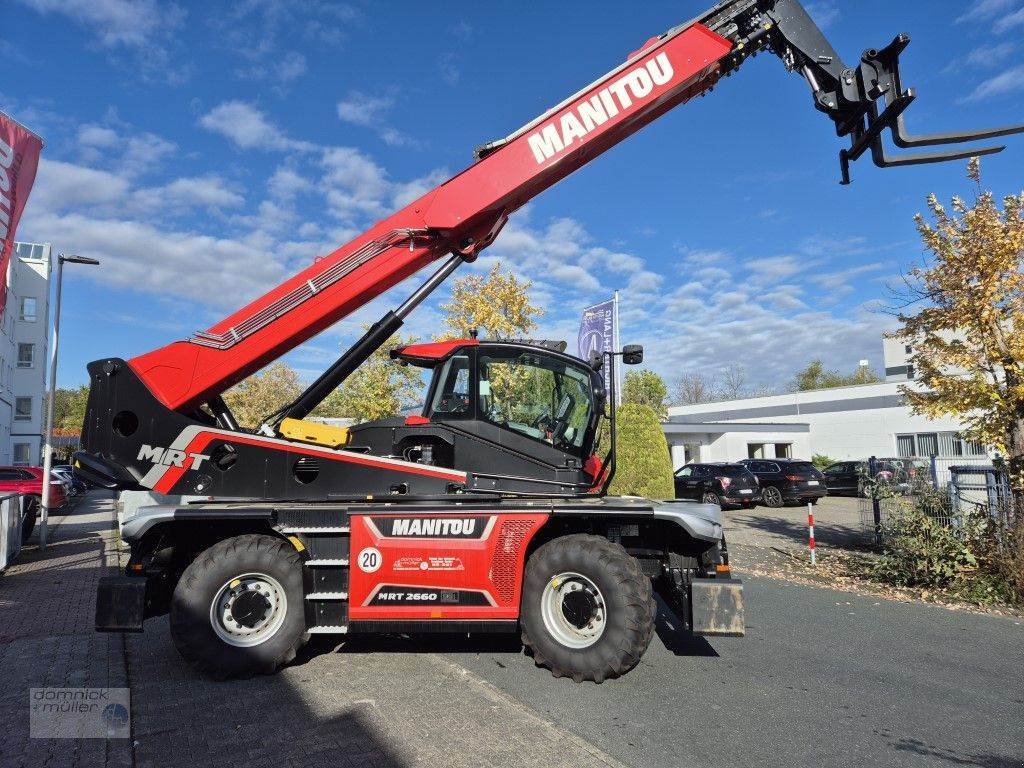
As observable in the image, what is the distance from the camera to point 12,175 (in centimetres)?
1242

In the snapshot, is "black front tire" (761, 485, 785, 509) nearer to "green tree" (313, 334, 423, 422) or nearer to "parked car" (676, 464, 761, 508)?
"parked car" (676, 464, 761, 508)

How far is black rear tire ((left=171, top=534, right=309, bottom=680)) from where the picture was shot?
550 cm

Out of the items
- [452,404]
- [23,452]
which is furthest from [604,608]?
[23,452]

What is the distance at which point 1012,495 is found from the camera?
9.02 meters

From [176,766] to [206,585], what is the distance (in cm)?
184

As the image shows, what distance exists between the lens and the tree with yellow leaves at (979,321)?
934 cm

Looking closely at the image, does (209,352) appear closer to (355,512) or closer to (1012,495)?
(355,512)

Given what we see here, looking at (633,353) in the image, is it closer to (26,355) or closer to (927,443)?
(927,443)

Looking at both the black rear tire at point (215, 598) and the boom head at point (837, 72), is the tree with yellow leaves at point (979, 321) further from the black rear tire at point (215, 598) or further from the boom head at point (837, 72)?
the black rear tire at point (215, 598)

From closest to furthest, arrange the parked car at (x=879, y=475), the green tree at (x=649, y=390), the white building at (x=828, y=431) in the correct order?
the parked car at (x=879, y=475), the white building at (x=828, y=431), the green tree at (x=649, y=390)

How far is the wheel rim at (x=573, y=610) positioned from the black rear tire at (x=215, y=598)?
6.96 ft

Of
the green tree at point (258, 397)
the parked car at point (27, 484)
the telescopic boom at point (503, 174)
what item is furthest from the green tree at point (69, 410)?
the telescopic boom at point (503, 174)

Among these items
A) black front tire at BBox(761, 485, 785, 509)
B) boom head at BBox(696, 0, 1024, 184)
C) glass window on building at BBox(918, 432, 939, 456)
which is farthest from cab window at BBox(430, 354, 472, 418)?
glass window on building at BBox(918, 432, 939, 456)

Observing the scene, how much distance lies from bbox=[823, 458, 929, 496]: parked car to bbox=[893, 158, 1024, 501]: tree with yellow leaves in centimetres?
109
